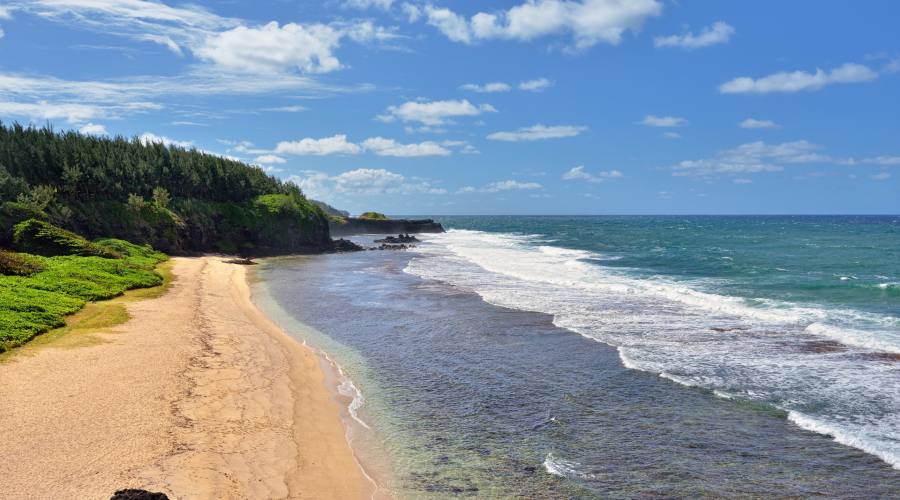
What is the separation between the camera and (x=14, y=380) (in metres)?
11.5

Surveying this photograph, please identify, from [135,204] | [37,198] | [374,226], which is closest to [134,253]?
[37,198]

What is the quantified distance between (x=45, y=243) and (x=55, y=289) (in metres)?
11.6

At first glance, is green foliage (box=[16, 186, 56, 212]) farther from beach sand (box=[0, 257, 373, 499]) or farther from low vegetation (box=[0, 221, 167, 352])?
beach sand (box=[0, 257, 373, 499])

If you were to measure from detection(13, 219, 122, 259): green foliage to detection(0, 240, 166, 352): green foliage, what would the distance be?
5.69ft

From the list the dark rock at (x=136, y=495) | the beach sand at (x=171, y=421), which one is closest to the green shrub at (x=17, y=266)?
the beach sand at (x=171, y=421)

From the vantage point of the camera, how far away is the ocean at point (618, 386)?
9242 mm

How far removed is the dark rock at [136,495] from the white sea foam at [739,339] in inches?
448

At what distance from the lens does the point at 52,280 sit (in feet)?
69.2

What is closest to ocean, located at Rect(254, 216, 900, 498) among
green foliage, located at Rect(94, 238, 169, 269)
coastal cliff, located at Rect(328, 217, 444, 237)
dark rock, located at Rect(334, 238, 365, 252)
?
green foliage, located at Rect(94, 238, 169, 269)

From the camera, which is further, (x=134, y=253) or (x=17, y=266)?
(x=134, y=253)

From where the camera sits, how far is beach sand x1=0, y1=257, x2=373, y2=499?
8180 millimetres

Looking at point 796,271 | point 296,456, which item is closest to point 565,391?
point 296,456

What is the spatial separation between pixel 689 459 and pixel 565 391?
392 cm

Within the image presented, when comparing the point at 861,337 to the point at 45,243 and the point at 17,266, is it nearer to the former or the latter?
the point at 17,266
